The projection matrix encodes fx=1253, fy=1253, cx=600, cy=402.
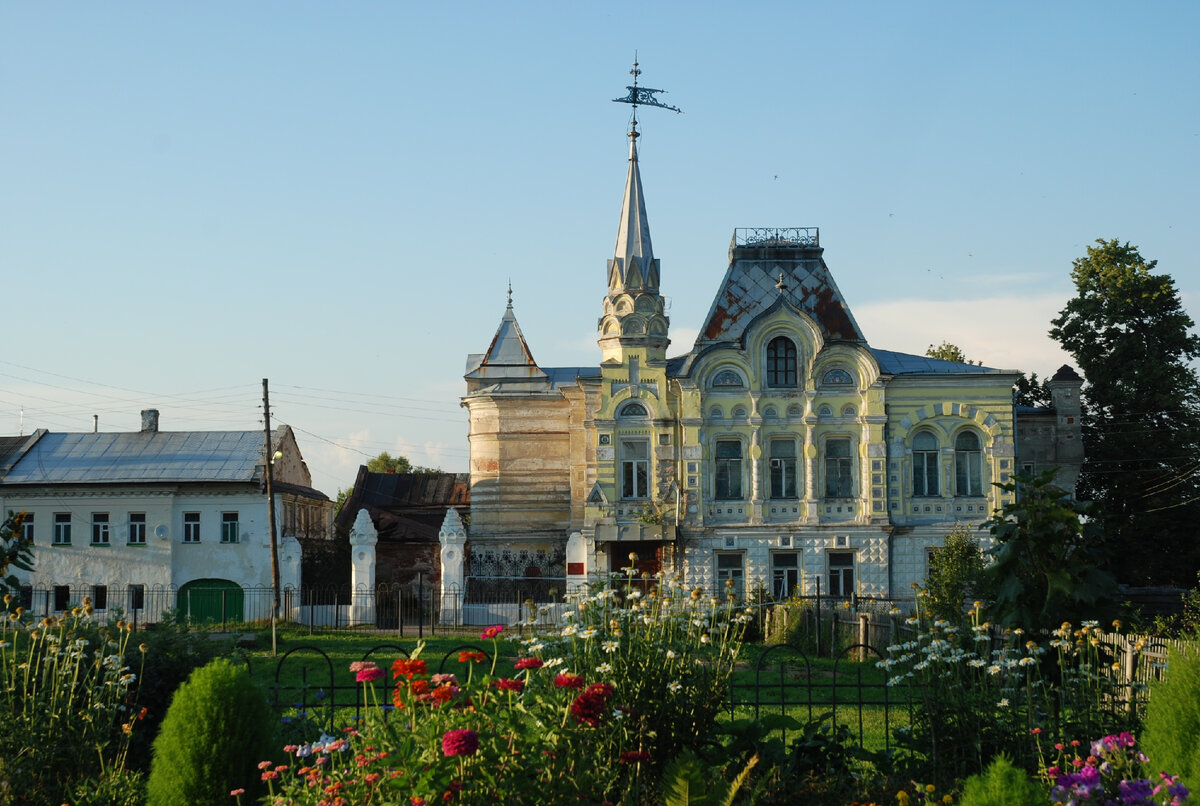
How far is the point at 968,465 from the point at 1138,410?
287 inches

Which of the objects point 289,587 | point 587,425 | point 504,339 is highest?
point 504,339

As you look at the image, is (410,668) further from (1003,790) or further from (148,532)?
(148,532)

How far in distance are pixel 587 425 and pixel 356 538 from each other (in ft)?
22.3

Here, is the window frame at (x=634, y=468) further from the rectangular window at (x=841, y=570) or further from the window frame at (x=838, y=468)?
the rectangular window at (x=841, y=570)

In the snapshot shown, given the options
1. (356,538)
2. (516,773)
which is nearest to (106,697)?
(516,773)

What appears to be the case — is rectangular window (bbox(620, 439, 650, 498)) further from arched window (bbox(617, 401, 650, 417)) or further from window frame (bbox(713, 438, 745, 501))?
window frame (bbox(713, 438, 745, 501))

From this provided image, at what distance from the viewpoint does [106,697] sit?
29.3 ft

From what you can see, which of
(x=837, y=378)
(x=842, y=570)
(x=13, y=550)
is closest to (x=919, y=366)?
A: (x=837, y=378)

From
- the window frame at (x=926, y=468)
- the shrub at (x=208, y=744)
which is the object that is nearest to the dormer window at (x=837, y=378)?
the window frame at (x=926, y=468)

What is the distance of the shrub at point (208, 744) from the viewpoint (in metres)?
7.66

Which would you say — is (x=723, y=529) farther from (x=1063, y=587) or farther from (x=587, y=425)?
(x=1063, y=587)

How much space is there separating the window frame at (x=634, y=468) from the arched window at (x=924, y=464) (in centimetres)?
727

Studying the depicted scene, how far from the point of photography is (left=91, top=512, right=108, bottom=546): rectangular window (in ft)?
119

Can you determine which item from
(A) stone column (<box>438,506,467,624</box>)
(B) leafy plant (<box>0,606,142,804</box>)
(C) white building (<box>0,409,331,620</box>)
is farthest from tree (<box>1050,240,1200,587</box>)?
(B) leafy plant (<box>0,606,142,804</box>)
